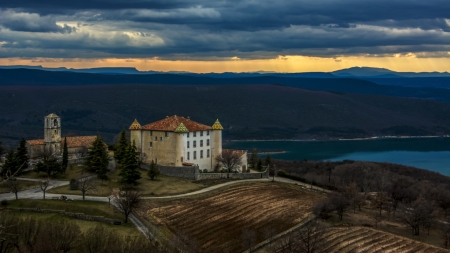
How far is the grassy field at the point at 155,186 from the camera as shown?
43500 mm

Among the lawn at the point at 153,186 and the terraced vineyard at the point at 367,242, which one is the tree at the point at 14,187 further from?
the terraced vineyard at the point at 367,242

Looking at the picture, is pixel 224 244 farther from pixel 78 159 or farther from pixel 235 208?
pixel 78 159

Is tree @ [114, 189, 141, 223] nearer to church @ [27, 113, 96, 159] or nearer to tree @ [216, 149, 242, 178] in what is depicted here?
church @ [27, 113, 96, 159]

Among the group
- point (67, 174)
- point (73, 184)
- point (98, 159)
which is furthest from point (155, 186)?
point (67, 174)

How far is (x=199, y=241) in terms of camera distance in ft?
118

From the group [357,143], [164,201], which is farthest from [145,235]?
[357,143]

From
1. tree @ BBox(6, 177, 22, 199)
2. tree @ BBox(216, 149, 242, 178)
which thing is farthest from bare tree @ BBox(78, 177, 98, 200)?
tree @ BBox(216, 149, 242, 178)

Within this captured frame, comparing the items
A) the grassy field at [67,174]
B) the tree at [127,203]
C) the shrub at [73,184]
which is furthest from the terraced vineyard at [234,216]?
the grassy field at [67,174]

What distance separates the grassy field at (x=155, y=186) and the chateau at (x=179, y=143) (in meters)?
2.42

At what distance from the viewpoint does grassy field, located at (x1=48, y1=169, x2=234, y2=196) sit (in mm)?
43500

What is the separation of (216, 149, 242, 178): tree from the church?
11203mm

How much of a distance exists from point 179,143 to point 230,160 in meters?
4.87

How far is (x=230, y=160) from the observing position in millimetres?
53719

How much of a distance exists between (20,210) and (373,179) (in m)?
37.0
